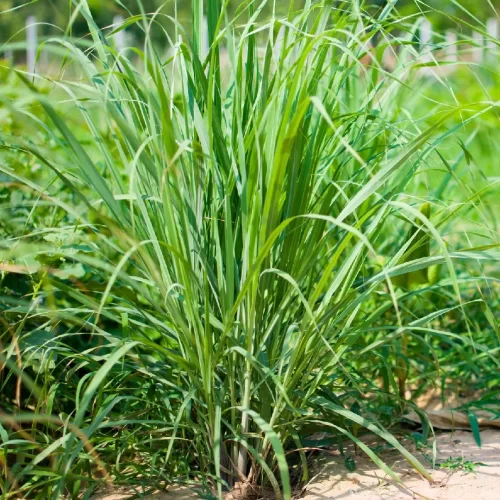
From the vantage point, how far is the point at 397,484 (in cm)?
141

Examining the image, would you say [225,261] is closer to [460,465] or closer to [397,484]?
[397,484]

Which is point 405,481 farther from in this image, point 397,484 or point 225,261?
point 225,261

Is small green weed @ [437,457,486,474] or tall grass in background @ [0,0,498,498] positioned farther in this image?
small green weed @ [437,457,486,474]

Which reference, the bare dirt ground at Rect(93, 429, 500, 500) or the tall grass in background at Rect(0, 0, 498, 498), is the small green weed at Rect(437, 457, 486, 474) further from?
the tall grass in background at Rect(0, 0, 498, 498)

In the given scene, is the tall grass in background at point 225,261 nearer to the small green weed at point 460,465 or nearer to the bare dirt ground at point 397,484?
the bare dirt ground at point 397,484

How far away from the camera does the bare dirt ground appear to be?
54.1 inches

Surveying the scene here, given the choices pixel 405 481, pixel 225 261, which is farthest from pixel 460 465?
pixel 225 261

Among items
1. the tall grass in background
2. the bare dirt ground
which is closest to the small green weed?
the bare dirt ground

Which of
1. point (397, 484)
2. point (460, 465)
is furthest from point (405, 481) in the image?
point (460, 465)

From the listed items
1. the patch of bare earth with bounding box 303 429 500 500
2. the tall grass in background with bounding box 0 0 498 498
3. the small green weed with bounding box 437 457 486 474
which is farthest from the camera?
the small green weed with bounding box 437 457 486 474

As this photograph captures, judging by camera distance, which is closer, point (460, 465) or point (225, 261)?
point (225, 261)

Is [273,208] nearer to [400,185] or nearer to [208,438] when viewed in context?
[400,185]

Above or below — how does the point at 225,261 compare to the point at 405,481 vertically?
above

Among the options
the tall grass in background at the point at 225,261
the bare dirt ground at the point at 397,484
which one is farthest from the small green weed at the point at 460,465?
the tall grass in background at the point at 225,261
